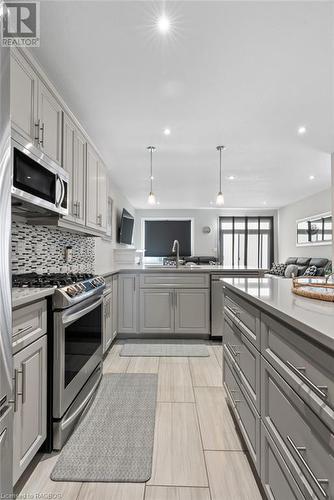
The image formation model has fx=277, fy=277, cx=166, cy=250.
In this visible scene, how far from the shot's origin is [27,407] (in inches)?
53.0

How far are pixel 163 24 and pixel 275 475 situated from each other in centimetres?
231

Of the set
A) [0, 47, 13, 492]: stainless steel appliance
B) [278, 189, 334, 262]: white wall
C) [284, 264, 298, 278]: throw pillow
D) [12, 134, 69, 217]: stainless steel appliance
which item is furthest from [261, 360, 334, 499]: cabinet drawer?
[278, 189, 334, 262]: white wall

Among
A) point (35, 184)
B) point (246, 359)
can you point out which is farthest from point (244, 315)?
point (35, 184)

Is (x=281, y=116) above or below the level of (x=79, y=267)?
above

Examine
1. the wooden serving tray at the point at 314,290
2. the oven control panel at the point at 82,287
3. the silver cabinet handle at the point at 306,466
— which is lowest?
the silver cabinet handle at the point at 306,466

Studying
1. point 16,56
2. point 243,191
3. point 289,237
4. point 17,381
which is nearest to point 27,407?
point 17,381

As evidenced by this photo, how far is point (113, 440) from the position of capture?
1685mm

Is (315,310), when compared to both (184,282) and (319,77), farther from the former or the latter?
(184,282)

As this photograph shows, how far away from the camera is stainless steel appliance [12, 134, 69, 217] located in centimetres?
147

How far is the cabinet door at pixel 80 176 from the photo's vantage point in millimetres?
2533

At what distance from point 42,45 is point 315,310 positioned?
87.3 inches

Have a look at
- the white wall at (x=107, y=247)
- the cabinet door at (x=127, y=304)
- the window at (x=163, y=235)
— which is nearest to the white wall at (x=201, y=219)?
the window at (x=163, y=235)

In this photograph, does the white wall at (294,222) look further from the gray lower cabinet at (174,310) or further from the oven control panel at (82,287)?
the oven control panel at (82,287)

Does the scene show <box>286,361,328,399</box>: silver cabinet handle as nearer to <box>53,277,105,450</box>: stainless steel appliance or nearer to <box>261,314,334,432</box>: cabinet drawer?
<box>261,314,334,432</box>: cabinet drawer
